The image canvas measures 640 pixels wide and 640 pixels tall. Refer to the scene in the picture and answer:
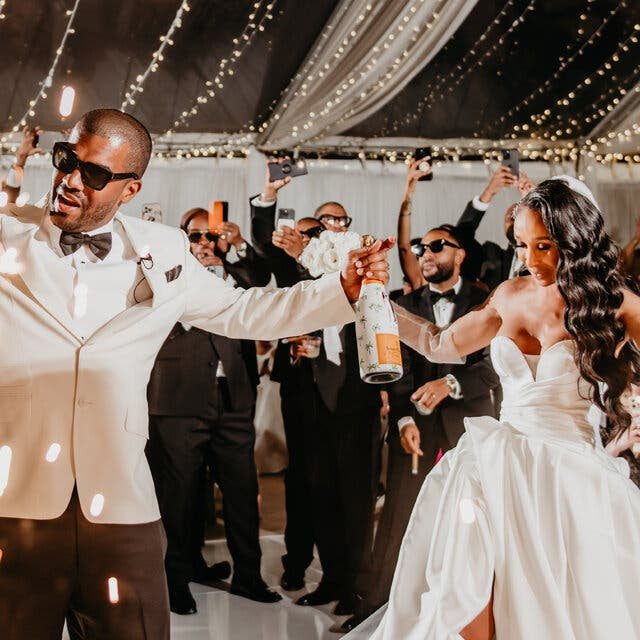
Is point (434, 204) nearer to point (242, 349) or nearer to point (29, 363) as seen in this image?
point (242, 349)

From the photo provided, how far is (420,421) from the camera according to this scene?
362 centimetres

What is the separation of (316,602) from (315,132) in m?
3.74

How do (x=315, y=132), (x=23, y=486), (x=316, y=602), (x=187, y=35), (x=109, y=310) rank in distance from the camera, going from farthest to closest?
(x=315, y=132) < (x=187, y=35) < (x=316, y=602) < (x=109, y=310) < (x=23, y=486)

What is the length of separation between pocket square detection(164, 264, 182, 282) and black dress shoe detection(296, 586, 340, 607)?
2356 millimetres

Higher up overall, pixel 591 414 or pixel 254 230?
pixel 254 230

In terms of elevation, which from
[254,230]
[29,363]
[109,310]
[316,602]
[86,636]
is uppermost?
[254,230]

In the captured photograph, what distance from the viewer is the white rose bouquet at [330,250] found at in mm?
2242

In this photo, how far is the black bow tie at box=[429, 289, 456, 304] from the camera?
3826 mm

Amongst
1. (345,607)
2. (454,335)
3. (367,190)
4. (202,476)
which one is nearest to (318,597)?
(345,607)

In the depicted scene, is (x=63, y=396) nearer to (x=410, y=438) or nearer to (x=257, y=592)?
(x=410, y=438)

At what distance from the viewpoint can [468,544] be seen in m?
2.04

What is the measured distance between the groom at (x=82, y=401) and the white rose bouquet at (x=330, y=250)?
2.17 ft

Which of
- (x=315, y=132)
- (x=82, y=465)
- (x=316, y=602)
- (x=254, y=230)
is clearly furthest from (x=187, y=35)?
(x=82, y=465)

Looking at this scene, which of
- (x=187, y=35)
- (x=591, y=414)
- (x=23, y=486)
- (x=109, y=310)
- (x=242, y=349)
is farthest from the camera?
(x=187, y=35)
